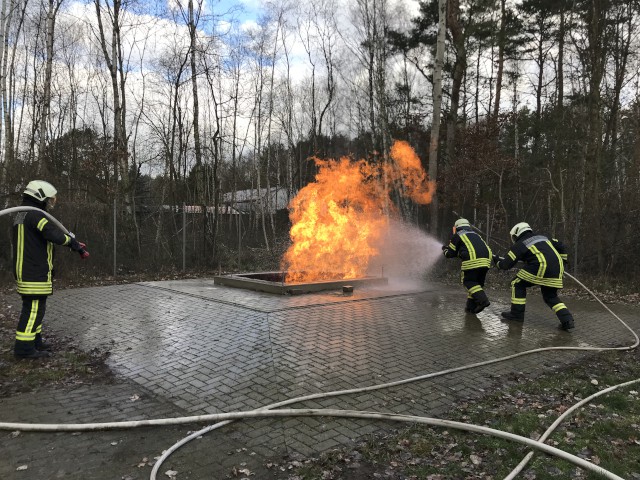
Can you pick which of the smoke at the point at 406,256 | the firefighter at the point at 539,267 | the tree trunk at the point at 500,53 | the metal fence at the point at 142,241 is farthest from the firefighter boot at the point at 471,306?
the tree trunk at the point at 500,53

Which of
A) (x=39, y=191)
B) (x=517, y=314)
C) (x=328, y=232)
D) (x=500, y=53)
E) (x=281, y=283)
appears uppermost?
(x=500, y=53)

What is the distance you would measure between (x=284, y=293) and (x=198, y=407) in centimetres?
536

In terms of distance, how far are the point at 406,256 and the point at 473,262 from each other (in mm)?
7002

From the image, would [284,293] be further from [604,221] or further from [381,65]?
[381,65]

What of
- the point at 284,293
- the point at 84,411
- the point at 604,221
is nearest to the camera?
the point at 84,411

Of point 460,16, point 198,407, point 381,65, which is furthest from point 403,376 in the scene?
point 460,16

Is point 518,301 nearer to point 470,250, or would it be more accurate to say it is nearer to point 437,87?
point 470,250

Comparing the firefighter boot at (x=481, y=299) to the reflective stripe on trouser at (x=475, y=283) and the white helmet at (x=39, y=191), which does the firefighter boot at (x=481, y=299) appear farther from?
the white helmet at (x=39, y=191)

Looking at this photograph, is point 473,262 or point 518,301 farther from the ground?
point 473,262

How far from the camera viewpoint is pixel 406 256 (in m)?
15.3

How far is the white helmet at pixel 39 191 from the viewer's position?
5.66 metres

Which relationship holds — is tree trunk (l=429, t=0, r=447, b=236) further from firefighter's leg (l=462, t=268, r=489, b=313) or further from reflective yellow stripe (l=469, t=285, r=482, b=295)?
reflective yellow stripe (l=469, t=285, r=482, b=295)

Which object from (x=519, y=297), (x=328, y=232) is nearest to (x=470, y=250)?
(x=519, y=297)

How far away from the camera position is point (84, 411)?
4223mm
